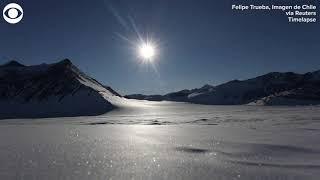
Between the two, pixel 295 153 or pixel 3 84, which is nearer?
pixel 295 153

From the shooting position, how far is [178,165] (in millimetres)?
8398

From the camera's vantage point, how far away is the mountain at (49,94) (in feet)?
209

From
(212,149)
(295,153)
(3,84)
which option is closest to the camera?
(295,153)

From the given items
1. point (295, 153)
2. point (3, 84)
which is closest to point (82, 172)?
point (295, 153)

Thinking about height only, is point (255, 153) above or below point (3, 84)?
below

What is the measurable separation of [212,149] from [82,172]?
14.8ft

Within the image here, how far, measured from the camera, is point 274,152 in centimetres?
1031

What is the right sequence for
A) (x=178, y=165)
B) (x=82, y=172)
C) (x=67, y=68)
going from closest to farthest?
A: (x=82, y=172) → (x=178, y=165) → (x=67, y=68)

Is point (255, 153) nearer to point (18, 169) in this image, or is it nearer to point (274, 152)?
point (274, 152)

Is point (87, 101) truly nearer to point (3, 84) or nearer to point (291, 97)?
point (3, 84)

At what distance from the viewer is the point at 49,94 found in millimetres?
70688

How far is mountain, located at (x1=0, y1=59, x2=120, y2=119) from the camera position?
6362cm

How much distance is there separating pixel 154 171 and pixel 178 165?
2.80 feet

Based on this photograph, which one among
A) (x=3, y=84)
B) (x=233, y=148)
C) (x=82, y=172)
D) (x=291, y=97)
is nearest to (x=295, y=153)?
(x=233, y=148)
